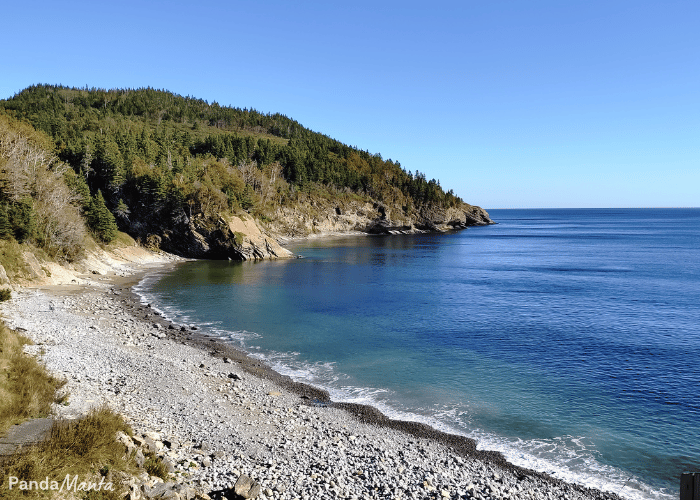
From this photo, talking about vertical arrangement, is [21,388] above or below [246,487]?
above

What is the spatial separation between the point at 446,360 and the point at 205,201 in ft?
210

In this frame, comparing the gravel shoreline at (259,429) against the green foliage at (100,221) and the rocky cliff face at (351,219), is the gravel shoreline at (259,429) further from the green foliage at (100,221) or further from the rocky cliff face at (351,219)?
the rocky cliff face at (351,219)

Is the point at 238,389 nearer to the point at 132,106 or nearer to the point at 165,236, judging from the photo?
the point at 165,236

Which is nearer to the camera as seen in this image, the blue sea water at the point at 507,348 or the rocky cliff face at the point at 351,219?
the blue sea water at the point at 507,348

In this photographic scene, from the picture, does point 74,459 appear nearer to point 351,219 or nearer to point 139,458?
point 139,458

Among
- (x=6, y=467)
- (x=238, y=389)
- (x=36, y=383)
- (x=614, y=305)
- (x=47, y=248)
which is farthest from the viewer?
(x=47, y=248)

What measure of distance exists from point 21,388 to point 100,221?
5813 centimetres

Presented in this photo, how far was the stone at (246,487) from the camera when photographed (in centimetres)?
1162

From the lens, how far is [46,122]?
113 meters

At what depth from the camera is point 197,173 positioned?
9038cm

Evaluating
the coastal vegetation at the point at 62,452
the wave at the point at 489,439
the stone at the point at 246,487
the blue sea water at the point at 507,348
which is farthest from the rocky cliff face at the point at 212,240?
the stone at the point at 246,487

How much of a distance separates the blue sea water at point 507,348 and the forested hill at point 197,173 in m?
20.7

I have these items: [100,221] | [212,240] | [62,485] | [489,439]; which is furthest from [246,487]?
[212,240]

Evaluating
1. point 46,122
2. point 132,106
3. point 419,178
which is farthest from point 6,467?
point 132,106
